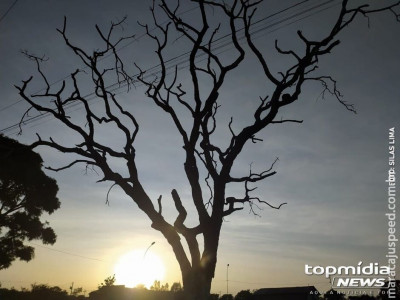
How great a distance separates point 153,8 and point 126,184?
523cm

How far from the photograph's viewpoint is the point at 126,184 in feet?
28.6

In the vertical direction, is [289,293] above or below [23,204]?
below

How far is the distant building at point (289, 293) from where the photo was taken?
176 feet

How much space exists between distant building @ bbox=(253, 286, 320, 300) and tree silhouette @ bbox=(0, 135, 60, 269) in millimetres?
40468

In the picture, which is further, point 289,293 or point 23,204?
point 289,293

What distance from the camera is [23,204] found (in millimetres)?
24172

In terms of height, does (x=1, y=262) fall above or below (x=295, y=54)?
below

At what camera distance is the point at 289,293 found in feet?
179

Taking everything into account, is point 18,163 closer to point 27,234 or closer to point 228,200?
point 27,234

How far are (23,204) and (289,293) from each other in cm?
4348

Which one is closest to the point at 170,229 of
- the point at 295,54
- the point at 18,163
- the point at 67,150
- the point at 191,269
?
the point at 191,269

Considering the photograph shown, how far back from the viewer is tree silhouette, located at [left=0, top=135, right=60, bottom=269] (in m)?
23.5

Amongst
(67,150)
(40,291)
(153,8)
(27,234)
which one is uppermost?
(153,8)

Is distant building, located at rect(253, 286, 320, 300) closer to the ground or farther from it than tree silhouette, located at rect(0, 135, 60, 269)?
closer to the ground
